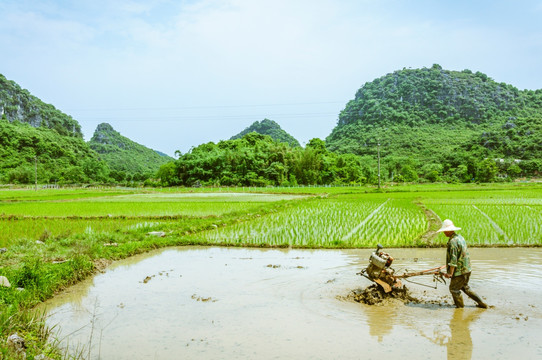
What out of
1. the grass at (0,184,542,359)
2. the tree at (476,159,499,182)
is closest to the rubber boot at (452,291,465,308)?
the grass at (0,184,542,359)

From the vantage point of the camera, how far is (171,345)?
13.5 ft

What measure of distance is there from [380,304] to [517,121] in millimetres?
72697

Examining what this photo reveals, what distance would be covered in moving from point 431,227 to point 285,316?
8.73m

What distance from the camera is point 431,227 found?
12.4 metres

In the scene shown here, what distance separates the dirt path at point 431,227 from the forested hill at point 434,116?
4823 centimetres

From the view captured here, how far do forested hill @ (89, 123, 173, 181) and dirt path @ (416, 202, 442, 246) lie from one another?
68.0 meters

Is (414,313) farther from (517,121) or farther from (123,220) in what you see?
(517,121)

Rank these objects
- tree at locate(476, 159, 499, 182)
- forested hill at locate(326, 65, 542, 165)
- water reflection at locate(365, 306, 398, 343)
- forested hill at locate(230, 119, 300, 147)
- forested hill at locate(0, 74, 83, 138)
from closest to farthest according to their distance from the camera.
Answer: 1. water reflection at locate(365, 306, 398, 343)
2. tree at locate(476, 159, 499, 182)
3. forested hill at locate(326, 65, 542, 165)
4. forested hill at locate(0, 74, 83, 138)
5. forested hill at locate(230, 119, 300, 147)

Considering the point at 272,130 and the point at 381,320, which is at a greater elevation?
the point at 272,130

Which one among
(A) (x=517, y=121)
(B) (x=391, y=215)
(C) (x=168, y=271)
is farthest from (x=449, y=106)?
(C) (x=168, y=271)

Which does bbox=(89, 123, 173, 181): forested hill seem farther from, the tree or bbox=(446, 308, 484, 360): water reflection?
bbox=(446, 308, 484, 360): water reflection

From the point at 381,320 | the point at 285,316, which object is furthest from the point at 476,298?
the point at 285,316

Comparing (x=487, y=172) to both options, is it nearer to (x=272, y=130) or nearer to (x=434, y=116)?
(x=434, y=116)

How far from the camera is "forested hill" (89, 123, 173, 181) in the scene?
83.8 metres
